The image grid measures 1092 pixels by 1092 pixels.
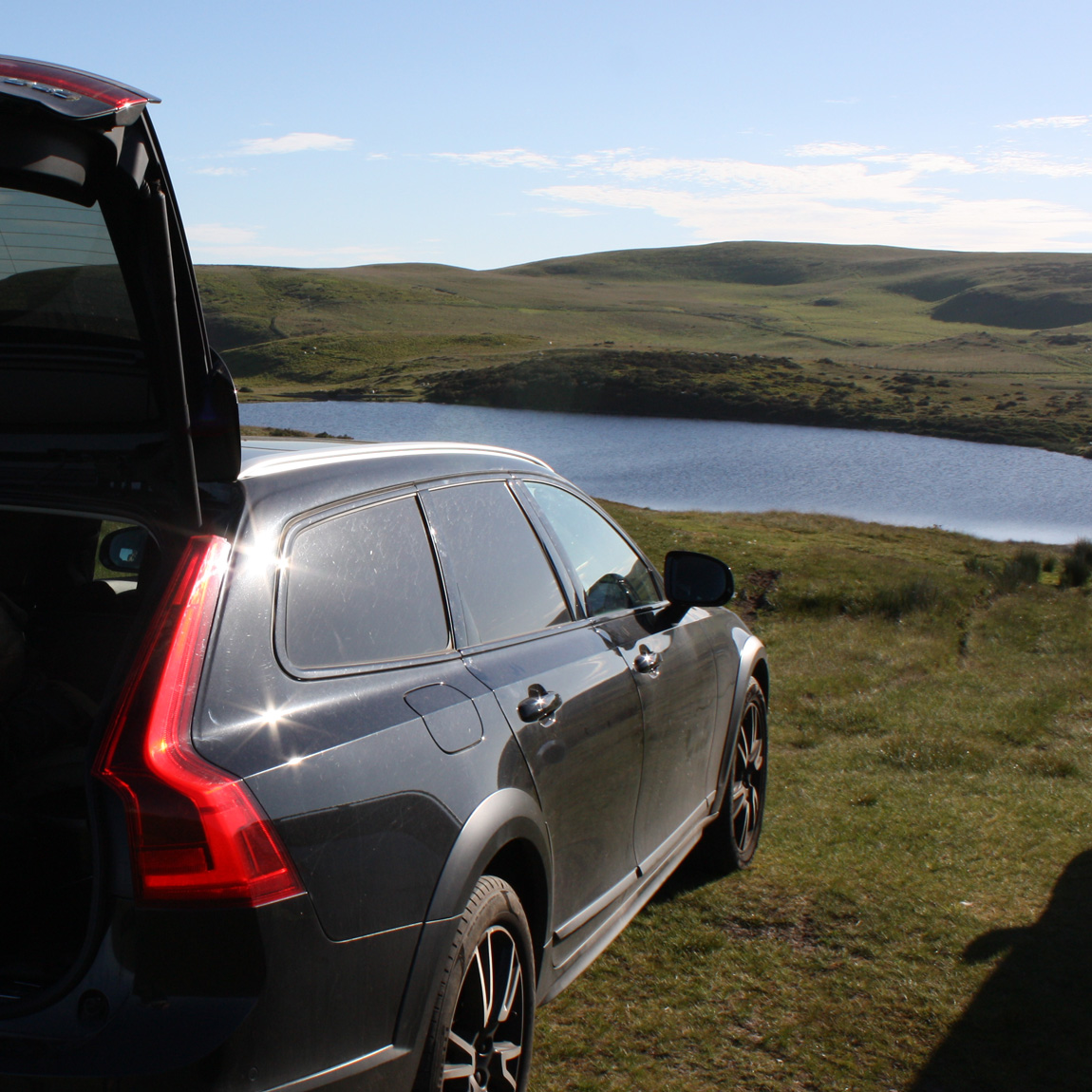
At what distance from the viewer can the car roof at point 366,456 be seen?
8.66ft

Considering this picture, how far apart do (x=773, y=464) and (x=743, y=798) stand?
54431 mm

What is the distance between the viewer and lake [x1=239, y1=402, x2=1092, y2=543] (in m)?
44.0

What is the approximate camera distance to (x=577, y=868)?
314cm

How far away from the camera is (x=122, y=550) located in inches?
135

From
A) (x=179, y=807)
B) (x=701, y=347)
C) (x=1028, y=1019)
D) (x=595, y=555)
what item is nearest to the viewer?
(x=179, y=807)

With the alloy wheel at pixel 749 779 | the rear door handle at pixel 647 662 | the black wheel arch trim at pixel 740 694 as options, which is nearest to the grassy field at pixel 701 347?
the alloy wheel at pixel 749 779

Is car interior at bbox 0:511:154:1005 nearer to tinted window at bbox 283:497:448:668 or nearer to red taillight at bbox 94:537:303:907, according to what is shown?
red taillight at bbox 94:537:303:907

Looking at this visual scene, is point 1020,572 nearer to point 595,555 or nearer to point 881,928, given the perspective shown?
point 881,928

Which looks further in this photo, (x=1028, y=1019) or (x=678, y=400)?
(x=678, y=400)

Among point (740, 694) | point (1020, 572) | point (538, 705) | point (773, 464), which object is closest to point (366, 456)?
point (538, 705)

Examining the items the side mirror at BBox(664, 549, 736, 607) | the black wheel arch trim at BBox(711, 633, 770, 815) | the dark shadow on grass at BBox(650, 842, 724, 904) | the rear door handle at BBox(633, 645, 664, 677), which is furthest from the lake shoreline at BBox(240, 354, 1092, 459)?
the rear door handle at BBox(633, 645, 664, 677)

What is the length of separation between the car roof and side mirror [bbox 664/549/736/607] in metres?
0.84

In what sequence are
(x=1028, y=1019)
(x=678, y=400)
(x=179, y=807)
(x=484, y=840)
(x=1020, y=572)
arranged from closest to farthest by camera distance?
1. (x=179, y=807)
2. (x=484, y=840)
3. (x=1028, y=1019)
4. (x=1020, y=572)
5. (x=678, y=400)

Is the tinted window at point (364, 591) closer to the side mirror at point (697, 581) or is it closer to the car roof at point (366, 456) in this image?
the car roof at point (366, 456)
